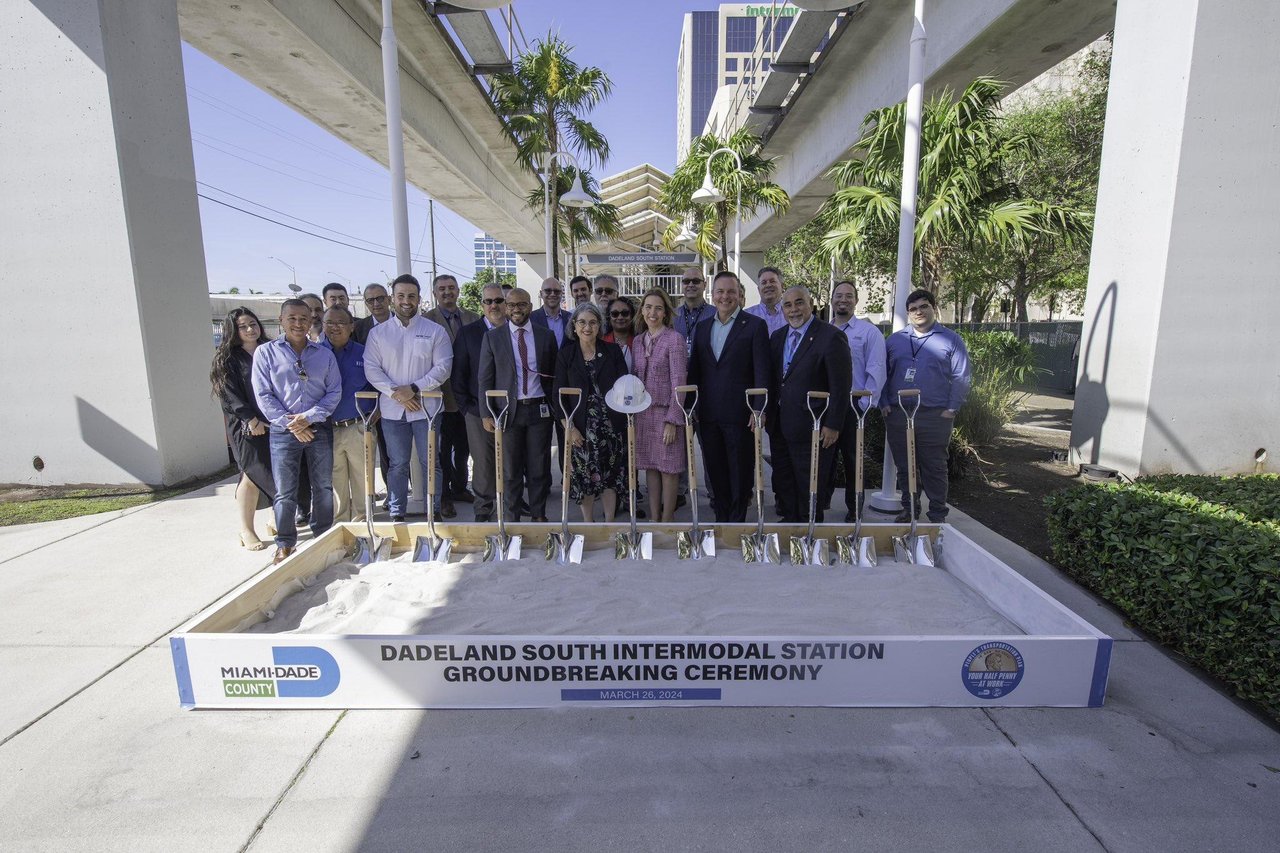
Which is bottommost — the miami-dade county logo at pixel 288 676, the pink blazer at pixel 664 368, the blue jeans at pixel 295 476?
the miami-dade county logo at pixel 288 676

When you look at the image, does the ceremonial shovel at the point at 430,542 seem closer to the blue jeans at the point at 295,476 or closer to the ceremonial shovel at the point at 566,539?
the ceremonial shovel at the point at 566,539

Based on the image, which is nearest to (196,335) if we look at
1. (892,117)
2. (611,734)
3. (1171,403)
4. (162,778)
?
(162,778)

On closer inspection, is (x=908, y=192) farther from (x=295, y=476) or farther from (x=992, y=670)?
(x=295, y=476)

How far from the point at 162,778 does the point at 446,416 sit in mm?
3385

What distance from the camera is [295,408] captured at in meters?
4.30

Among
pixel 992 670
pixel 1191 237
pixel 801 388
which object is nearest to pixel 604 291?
pixel 801 388

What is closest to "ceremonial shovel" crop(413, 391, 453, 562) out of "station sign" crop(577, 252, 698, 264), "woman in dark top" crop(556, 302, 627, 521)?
"woman in dark top" crop(556, 302, 627, 521)

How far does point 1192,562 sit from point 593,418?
11.8ft

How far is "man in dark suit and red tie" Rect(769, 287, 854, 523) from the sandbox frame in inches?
84.4

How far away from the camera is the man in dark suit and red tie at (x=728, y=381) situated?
4.62m

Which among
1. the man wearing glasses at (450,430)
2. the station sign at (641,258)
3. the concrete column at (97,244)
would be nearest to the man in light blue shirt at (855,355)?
the man wearing glasses at (450,430)

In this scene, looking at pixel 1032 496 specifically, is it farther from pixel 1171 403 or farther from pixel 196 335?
pixel 196 335

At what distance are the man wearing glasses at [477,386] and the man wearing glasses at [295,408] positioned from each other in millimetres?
845

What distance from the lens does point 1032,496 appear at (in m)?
6.07
